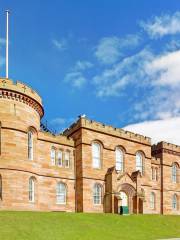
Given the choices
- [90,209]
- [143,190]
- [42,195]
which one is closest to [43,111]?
[42,195]

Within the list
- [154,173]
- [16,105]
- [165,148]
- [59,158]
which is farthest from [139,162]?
[16,105]

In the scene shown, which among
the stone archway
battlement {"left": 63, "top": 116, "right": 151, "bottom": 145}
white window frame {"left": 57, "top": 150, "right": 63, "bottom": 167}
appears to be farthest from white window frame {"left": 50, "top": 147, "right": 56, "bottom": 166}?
the stone archway

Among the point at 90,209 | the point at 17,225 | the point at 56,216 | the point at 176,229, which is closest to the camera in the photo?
the point at 17,225

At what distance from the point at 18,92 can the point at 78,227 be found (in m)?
13.8

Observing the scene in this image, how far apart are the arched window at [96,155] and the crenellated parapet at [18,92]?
882cm

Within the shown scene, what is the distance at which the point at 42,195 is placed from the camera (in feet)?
132

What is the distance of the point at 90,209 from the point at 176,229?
32.2ft

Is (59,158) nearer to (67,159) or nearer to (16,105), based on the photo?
(67,159)

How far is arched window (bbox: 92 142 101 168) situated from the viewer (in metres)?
45.0

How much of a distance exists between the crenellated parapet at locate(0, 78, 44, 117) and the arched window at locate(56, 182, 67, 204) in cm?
866

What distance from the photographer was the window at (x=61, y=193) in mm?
Answer: 42234

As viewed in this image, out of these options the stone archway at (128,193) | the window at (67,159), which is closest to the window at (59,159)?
the window at (67,159)

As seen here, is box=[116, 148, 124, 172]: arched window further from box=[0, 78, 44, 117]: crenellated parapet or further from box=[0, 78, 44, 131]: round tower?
box=[0, 78, 44, 117]: crenellated parapet

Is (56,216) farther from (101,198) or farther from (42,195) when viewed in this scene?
(101,198)
